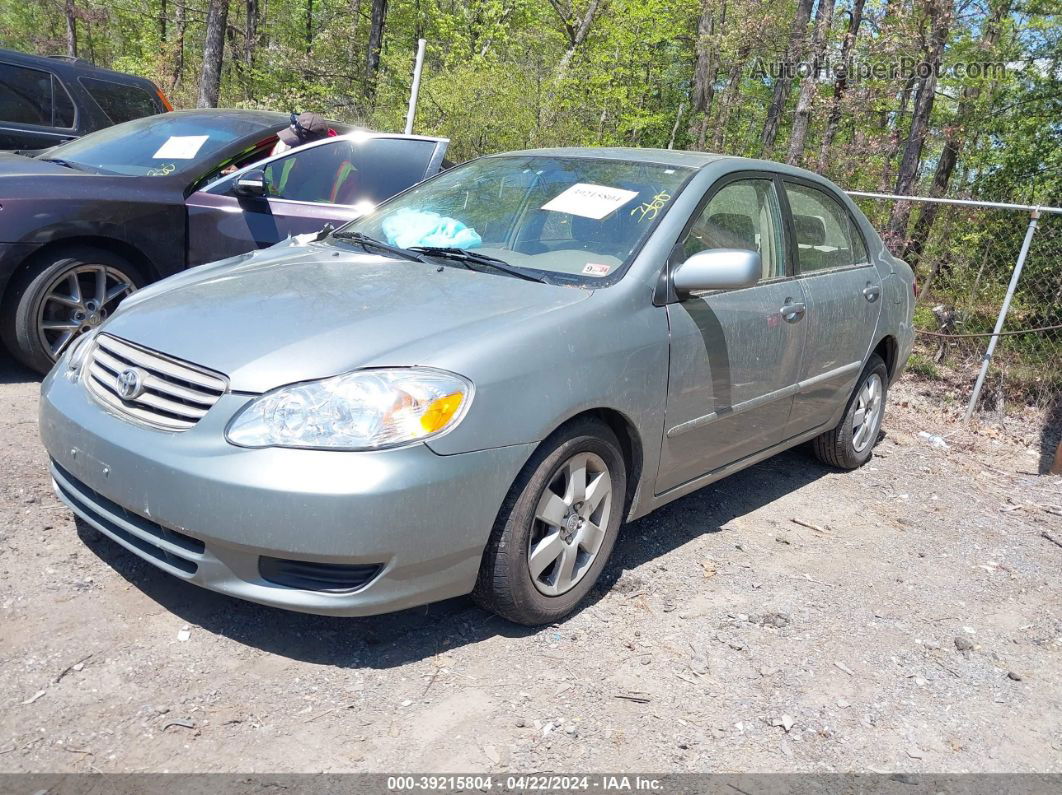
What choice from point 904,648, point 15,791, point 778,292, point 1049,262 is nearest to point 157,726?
point 15,791

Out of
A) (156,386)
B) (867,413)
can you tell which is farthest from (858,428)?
(156,386)

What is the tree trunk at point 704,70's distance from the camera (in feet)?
64.3

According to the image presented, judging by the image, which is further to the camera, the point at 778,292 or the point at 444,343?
the point at 778,292

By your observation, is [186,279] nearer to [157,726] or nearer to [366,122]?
[157,726]

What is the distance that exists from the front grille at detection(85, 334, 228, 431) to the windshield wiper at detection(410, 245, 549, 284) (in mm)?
1225

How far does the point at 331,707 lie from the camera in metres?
2.56

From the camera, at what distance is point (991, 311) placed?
7613 millimetres

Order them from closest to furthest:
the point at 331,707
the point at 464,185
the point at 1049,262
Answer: the point at 331,707 → the point at 464,185 → the point at 1049,262

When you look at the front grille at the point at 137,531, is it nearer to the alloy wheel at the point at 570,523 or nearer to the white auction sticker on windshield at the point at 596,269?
the alloy wheel at the point at 570,523

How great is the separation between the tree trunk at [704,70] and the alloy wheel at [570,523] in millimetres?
18175

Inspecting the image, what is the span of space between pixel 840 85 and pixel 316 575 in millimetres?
16792

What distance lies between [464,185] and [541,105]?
7758 millimetres

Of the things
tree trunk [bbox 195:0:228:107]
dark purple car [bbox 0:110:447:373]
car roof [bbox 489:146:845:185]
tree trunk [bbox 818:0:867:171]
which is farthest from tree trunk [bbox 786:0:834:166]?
car roof [bbox 489:146:845:185]

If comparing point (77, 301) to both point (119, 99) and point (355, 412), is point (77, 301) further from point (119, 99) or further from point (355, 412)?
point (119, 99)
